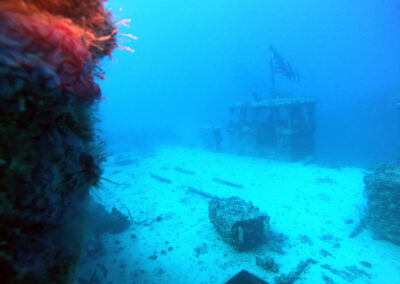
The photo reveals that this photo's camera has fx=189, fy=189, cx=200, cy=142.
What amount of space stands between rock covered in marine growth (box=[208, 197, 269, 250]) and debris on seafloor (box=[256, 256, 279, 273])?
65cm

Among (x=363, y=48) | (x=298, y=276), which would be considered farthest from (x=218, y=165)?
(x=363, y=48)

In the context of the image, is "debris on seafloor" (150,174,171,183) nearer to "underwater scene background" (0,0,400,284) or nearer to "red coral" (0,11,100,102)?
"underwater scene background" (0,0,400,284)

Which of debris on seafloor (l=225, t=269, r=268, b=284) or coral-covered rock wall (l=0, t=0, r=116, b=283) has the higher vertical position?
coral-covered rock wall (l=0, t=0, r=116, b=283)

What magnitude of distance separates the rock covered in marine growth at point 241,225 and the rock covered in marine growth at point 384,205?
12.1ft

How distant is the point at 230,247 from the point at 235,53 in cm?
14110

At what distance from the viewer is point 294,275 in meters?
4.79

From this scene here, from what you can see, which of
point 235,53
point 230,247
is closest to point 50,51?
point 230,247

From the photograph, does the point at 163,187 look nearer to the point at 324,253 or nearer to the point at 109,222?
the point at 109,222

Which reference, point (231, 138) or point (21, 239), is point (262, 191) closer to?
point (231, 138)

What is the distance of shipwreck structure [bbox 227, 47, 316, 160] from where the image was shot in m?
13.9

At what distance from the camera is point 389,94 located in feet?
63.7

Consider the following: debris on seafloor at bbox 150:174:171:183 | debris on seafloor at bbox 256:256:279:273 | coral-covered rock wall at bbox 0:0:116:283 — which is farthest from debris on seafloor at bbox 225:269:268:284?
debris on seafloor at bbox 150:174:171:183

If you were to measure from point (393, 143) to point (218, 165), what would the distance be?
56.8ft

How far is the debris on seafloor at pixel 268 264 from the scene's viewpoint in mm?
5001
